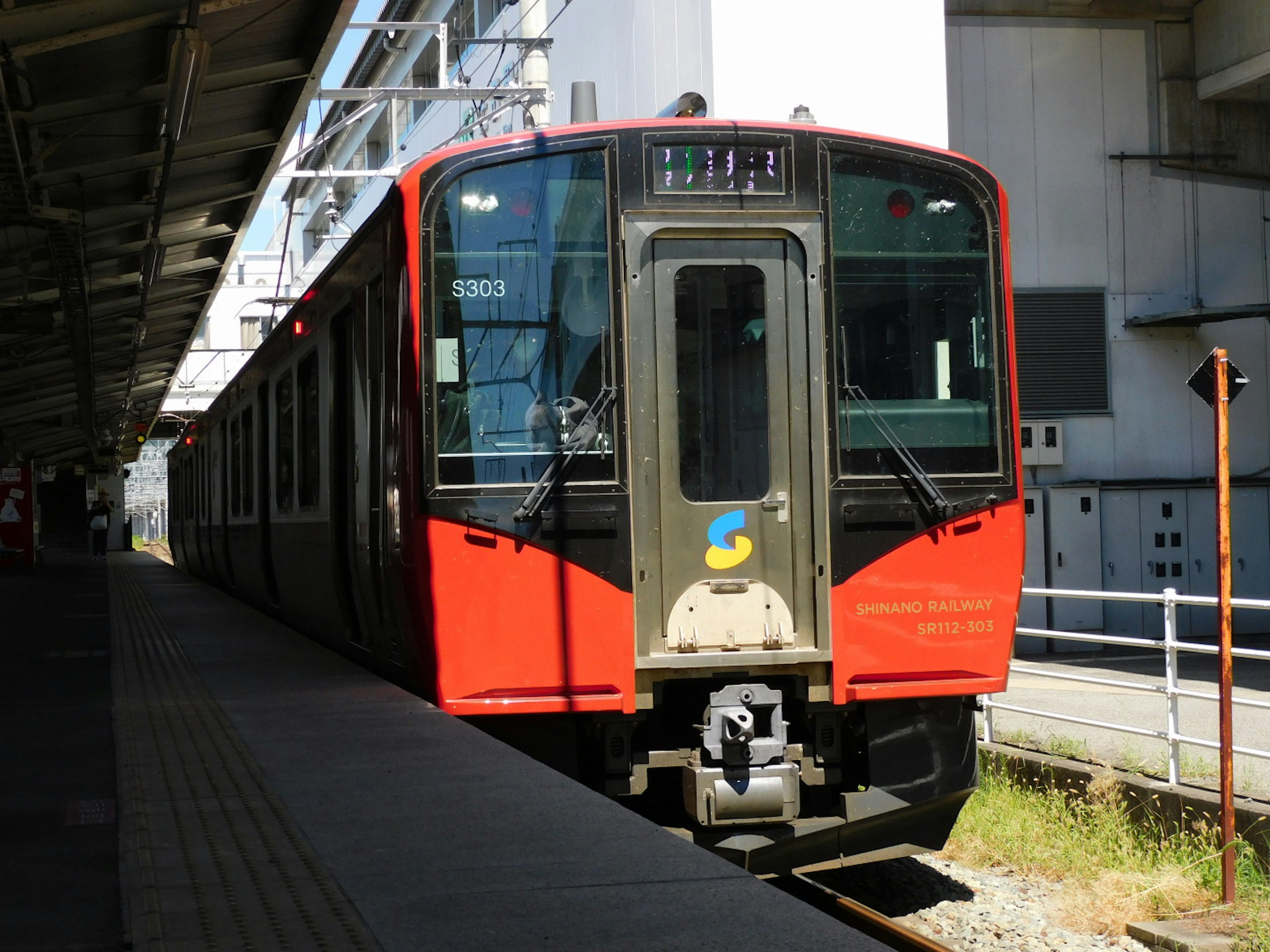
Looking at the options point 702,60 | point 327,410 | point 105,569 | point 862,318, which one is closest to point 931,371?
point 862,318

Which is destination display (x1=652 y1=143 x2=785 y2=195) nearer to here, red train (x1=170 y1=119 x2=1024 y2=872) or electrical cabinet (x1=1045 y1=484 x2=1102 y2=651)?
red train (x1=170 y1=119 x2=1024 y2=872)

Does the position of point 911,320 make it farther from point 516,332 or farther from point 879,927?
point 879,927

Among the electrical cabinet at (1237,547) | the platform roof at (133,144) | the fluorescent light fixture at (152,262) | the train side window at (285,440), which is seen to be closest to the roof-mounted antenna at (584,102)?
the platform roof at (133,144)

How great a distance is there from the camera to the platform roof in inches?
361

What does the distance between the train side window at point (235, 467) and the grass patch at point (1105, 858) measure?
8.02 metres

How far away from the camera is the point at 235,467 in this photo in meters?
14.3

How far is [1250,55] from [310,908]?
56.0ft

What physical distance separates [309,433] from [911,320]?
4280mm

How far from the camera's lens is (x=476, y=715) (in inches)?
227

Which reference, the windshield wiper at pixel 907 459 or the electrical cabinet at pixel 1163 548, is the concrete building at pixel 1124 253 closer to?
the electrical cabinet at pixel 1163 548

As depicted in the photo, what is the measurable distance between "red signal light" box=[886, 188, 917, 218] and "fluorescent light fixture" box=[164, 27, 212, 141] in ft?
14.5

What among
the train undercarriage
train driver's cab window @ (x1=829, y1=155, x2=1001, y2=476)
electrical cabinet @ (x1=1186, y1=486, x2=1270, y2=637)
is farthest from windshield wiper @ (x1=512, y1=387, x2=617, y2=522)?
electrical cabinet @ (x1=1186, y1=486, x2=1270, y2=637)

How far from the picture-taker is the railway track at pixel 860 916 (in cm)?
570

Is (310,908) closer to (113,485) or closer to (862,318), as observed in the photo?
(862,318)
